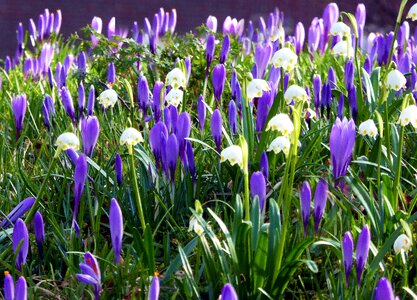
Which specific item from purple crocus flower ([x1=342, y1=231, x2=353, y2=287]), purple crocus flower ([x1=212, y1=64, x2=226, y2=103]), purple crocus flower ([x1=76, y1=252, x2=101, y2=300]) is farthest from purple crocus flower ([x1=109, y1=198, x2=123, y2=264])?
purple crocus flower ([x1=212, y1=64, x2=226, y2=103])

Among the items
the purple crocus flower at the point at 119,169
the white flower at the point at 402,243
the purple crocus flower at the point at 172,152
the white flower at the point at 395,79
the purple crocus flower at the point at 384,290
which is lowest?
the purple crocus flower at the point at 384,290

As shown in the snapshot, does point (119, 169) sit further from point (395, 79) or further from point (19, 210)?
point (395, 79)

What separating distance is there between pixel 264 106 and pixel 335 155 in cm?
66

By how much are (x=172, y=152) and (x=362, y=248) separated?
0.86 m

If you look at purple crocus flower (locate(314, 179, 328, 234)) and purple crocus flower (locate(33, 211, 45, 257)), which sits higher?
purple crocus flower (locate(314, 179, 328, 234))

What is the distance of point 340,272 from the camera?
2512mm

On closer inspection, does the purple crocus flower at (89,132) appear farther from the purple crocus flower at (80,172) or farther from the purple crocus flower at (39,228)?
the purple crocus flower at (39,228)

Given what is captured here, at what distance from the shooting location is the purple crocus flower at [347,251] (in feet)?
7.37

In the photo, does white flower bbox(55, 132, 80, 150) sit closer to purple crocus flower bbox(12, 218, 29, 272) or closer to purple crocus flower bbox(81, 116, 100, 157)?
purple crocus flower bbox(12, 218, 29, 272)

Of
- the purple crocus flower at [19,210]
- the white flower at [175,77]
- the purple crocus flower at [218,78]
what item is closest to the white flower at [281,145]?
the white flower at [175,77]

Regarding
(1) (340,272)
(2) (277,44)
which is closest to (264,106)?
(1) (340,272)

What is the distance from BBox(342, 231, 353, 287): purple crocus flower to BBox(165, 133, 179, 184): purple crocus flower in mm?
795

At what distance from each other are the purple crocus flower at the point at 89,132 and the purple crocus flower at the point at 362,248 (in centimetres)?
107

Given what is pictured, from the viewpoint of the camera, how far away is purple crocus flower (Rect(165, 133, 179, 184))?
284cm
